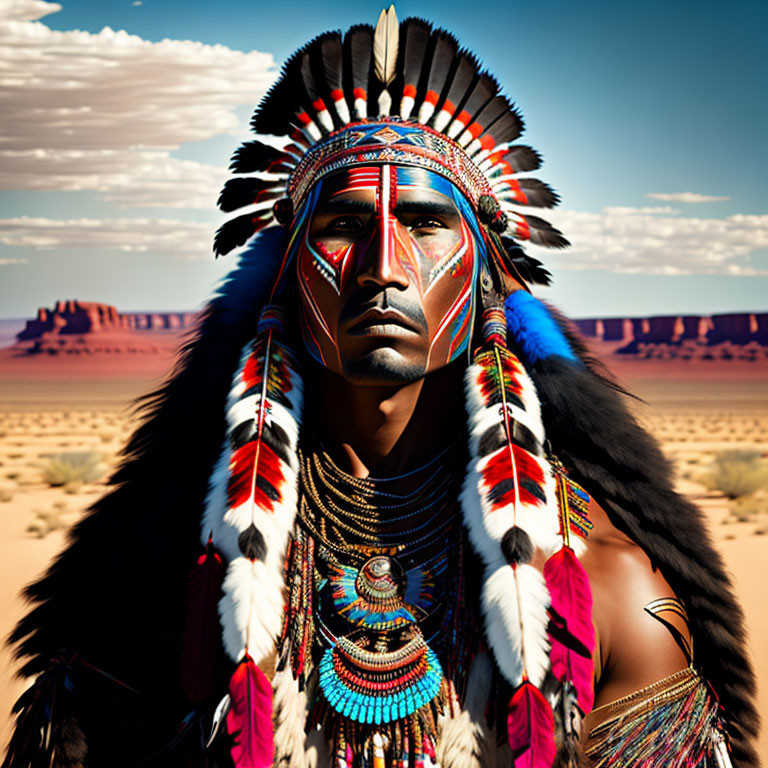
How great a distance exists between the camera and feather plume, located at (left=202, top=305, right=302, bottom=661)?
6.68 ft

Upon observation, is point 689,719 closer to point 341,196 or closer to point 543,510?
point 543,510

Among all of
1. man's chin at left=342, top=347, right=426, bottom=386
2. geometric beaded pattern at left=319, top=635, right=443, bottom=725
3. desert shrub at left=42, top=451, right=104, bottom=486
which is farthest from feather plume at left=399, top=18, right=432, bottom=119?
desert shrub at left=42, top=451, right=104, bottom=486

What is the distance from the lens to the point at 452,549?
7.51ft

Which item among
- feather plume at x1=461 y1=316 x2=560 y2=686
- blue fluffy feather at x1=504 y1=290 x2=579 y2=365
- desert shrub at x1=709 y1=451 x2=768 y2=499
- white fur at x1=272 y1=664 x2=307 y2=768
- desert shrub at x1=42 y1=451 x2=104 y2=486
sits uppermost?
blue fluffy feather at x1=504 y1=290 x2=579 y2=365

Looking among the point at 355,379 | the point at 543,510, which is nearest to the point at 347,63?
the point at 355,379

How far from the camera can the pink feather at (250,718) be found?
76.1 inches

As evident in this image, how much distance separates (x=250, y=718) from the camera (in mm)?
1942

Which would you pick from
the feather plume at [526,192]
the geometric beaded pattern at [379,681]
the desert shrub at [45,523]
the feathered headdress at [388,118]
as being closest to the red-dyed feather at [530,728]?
the geometric beaded pattern at [379,681]

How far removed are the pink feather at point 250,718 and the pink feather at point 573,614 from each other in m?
0.73

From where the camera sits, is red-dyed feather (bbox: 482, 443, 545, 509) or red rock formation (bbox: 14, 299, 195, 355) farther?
red rock formation (bbox: 14, 299, 195, 355)

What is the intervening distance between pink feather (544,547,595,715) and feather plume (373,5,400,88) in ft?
5.58

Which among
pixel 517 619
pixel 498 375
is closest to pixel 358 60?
pixel 498 375

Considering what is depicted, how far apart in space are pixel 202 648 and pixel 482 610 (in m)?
0.75

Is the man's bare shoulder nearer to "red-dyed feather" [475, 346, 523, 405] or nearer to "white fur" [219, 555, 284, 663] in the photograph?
"red-dyed feather" [475, 346, 523, 405]
